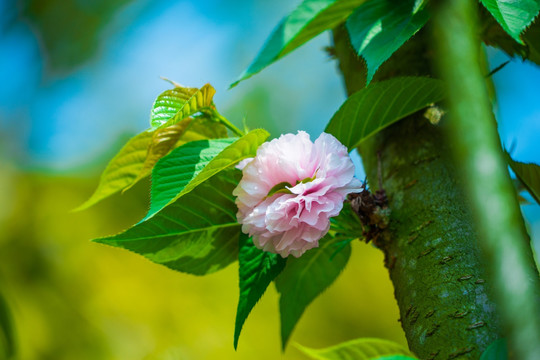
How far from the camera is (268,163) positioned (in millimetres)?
417

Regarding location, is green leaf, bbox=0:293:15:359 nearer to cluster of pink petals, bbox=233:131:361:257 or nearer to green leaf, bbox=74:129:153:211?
green leaf, bbox=74:129:153:211

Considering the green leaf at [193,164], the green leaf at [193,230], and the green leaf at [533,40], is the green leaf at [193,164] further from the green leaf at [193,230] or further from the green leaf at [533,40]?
the green leaf at [533,40]

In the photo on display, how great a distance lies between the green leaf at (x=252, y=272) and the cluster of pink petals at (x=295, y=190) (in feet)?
0.07

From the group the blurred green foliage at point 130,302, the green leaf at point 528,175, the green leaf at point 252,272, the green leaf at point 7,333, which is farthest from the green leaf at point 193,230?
the blurred green foliage at point 130,302

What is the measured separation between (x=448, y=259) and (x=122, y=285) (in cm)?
156

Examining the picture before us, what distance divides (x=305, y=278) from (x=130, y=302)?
135cm

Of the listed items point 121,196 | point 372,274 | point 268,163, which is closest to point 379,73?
point 268,163

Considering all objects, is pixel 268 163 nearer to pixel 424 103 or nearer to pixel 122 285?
pixel 424 103

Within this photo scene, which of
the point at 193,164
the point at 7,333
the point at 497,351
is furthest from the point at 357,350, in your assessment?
the point at 7,333

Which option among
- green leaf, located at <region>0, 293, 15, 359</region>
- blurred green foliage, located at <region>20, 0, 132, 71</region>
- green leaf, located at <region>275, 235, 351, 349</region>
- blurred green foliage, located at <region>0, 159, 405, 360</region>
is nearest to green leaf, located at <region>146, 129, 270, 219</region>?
green leaf, located at <region>275, 235, 351, 349</region>

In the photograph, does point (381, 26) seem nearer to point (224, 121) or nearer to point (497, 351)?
point (224, 121)

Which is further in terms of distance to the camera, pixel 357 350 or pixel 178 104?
pixel 178 104

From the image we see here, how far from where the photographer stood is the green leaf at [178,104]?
41 cm

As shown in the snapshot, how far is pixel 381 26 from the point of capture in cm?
44
